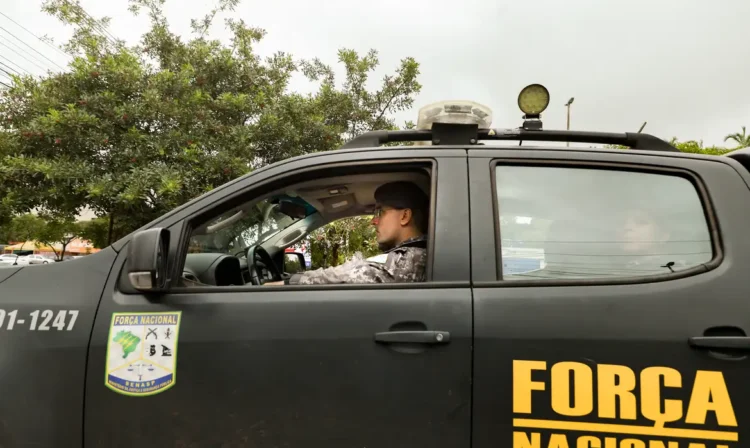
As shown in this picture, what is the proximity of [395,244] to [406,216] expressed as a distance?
0.17 m

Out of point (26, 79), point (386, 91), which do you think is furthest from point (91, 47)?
point (386, 91)

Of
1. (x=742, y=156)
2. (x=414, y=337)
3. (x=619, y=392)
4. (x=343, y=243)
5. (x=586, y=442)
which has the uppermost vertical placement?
(x=742, y=156)

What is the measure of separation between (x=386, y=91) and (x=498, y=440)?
931 cm

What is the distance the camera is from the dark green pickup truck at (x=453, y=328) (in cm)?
130

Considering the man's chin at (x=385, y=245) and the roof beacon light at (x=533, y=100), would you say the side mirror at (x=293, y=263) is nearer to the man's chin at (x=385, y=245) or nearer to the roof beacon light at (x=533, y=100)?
the man's chin at (x=385, y=245)

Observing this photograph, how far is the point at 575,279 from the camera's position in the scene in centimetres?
144

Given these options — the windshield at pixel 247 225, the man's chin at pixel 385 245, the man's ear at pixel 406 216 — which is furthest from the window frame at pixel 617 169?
the windshield at pixel 247 225

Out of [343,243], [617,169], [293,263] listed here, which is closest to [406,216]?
[617,169]

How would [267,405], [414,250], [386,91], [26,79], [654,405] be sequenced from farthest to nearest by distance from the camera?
[386,91] < [26,79] < [414,250] < [267,405] < [654,405]

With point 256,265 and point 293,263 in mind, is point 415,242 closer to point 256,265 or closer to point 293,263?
point 256,265

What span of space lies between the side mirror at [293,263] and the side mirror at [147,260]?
5.74 feet

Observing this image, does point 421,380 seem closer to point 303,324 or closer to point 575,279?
point 303,324

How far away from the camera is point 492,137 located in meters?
1.91

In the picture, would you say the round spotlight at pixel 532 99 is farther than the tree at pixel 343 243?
No
